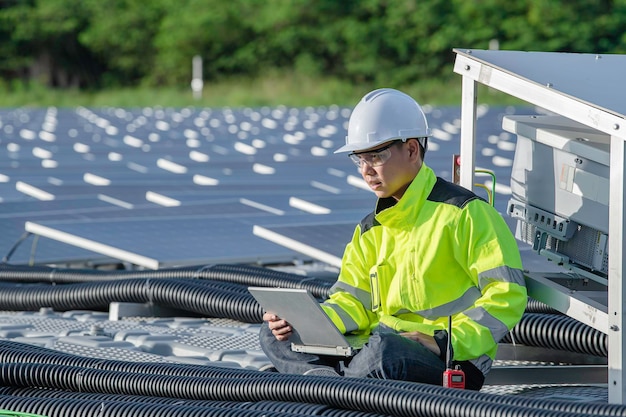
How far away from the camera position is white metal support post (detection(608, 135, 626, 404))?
418cm

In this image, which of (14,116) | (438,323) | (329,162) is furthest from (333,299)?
(14,116)

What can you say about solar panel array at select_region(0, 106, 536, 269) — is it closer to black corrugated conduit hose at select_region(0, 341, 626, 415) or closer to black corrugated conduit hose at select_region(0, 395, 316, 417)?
black corrugated conduit hose at select_region(0, 341, 626, 415)

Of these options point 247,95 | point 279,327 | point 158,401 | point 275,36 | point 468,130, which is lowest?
point 158,401

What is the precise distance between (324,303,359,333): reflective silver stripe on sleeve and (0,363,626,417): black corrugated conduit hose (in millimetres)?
449

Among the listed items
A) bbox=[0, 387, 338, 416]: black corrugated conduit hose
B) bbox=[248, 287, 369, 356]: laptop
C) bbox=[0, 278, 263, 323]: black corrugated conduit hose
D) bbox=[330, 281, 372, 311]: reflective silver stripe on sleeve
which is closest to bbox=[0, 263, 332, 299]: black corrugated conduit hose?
bbox=[0, 278, 263, 323]: black corrugated conduit hose

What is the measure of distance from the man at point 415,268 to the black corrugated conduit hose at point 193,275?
2.26 m

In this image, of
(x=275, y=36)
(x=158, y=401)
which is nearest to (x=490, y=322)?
(x=158, y=401)

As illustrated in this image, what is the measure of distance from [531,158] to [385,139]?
0.70 metres

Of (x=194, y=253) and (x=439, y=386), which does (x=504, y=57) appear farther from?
(x=194, y=253)

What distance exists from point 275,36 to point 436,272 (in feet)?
175

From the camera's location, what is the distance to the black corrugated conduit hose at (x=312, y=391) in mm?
4078

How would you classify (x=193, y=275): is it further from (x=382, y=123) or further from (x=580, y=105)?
(x=580, y=105)

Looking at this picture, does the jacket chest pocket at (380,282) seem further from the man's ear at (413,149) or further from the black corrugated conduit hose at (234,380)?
the black corrugated conduit hose at (234,380)

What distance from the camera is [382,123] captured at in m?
4.79
